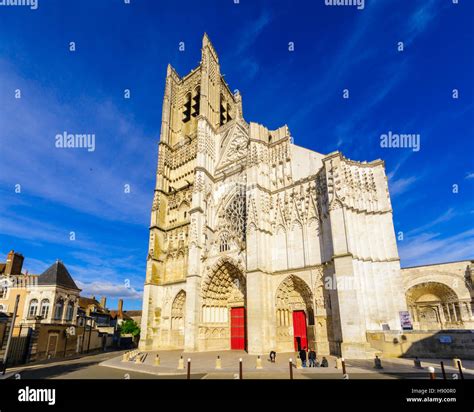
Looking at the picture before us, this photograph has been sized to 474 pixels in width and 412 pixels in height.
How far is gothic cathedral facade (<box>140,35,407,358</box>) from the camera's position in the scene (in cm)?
1596

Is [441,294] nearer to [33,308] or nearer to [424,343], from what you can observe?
[424,343]

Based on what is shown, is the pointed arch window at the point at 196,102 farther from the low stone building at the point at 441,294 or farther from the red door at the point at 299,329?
the low stone building at the point at 441,294

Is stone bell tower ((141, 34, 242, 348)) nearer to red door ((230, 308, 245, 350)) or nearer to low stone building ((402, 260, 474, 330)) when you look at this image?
red door ((230, 308, 245, 350))

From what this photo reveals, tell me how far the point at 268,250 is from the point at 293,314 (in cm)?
456

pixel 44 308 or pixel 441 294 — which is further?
pixel 44 308

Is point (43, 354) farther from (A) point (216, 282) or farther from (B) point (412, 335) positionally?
(B) point (412, 335)

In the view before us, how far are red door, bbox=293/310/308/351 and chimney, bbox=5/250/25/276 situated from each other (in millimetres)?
27629

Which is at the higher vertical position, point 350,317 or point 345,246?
point 345,246

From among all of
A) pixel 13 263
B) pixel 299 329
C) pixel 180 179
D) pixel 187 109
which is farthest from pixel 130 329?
pixel 187 109

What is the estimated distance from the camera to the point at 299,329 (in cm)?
1788
